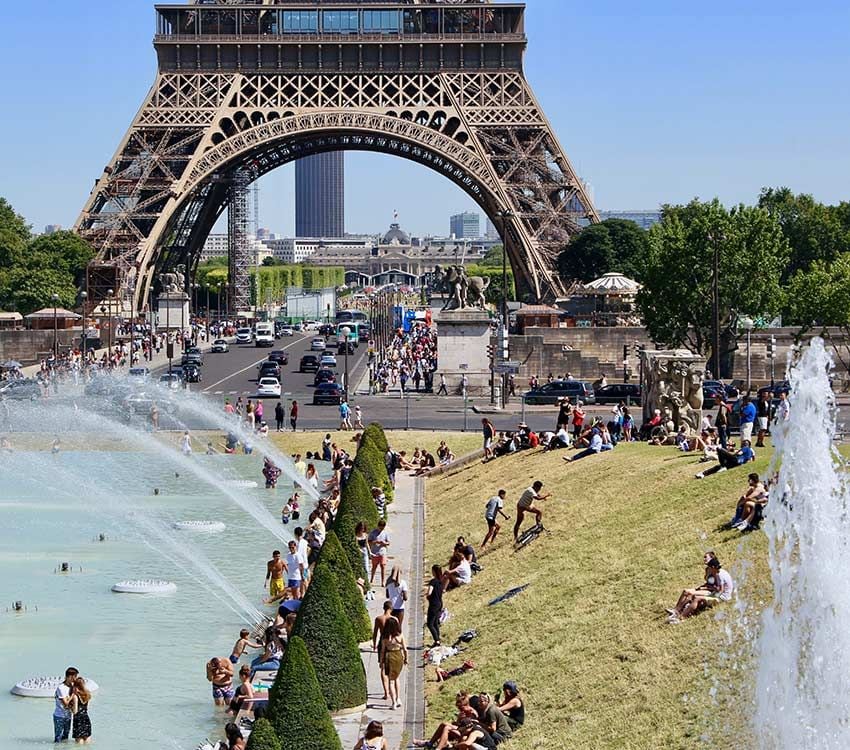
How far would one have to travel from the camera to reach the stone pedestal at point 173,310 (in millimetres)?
115125

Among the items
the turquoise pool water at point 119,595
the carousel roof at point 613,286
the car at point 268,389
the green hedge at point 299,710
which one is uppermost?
the carousel roof at point 613,286

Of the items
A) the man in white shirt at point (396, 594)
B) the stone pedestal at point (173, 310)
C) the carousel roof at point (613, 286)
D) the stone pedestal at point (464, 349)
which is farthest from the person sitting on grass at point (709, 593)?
the stone pedestal at point (173, 310)

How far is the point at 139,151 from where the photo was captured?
10562 cm

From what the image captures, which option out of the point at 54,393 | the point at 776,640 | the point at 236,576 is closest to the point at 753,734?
the point at 776,640

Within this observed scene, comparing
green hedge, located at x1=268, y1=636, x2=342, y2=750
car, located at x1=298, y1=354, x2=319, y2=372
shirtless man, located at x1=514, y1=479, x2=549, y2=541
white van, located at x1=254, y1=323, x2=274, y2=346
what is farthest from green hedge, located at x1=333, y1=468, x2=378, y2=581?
white van, located at x1=254, y1=323, x2=274, y2=346

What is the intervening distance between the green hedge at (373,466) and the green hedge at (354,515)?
11.4 ft

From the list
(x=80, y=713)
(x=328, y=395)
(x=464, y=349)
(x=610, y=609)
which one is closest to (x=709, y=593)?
(x=610, y=609)

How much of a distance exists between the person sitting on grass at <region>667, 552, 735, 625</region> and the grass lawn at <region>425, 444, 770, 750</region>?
0.22 metres

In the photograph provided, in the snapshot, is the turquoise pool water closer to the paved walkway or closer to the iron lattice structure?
the paved walkway

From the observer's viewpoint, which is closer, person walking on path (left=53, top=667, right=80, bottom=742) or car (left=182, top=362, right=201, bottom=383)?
person walking on path (left=53, top=667, right=80, bottom=742)

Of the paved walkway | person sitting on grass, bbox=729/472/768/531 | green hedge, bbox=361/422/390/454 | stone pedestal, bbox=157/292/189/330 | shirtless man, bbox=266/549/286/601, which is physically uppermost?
stone pedestal, bbox=157/292/189/330

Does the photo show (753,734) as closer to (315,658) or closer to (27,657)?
(315,658)

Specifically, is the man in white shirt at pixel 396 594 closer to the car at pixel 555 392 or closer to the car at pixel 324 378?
the car at pixel 555 392

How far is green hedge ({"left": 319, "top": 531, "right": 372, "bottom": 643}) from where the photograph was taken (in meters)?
27.6
